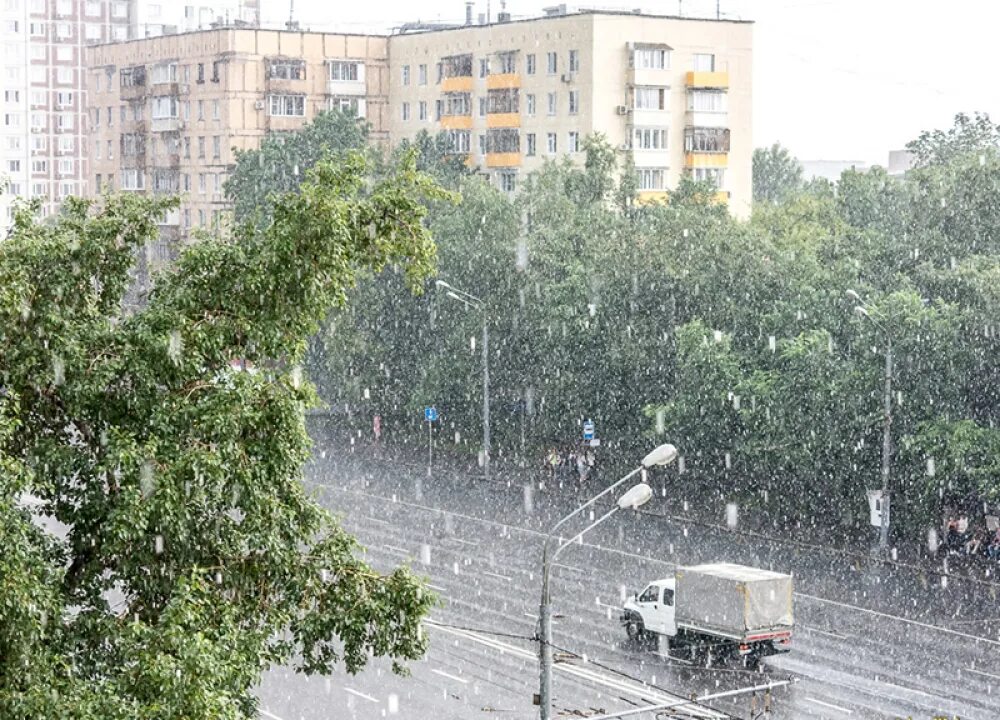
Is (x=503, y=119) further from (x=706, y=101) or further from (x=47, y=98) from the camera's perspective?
(x=47, y=98)

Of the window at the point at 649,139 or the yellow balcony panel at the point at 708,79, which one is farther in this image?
the yellow balcony panel at the point at 708,79

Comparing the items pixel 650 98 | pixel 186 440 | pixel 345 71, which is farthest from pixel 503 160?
pixel 186 440

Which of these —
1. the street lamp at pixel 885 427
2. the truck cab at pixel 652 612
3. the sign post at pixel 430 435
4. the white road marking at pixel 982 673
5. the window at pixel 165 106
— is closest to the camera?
the white road marking at pixel 982 673

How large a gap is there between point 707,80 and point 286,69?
21690 mm

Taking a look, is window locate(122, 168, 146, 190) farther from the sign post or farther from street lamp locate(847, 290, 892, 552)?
street lamp locate(847, 290, 892, 552)

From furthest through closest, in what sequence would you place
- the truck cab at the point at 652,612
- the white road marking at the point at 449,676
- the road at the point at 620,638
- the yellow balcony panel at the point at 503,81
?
the yellow balcony panel at the point at 503,81
the truck cab at the point at 652,612
the white road marking at the point at 449,676
the road at the point at 620,638

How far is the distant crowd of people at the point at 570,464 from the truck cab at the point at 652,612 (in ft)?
60.2

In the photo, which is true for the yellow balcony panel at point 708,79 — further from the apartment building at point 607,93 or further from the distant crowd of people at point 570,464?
the distant crowd of people at point 570,464

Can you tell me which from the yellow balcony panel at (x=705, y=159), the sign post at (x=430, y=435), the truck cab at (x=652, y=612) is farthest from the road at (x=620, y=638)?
the yellow balcony panel at (x=705, y=159)

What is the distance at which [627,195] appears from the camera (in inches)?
2511

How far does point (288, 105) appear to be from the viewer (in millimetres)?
84562

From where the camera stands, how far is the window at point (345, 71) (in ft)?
277

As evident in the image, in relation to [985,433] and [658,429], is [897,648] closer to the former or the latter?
[985,433]

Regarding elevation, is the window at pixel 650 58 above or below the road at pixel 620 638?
above
